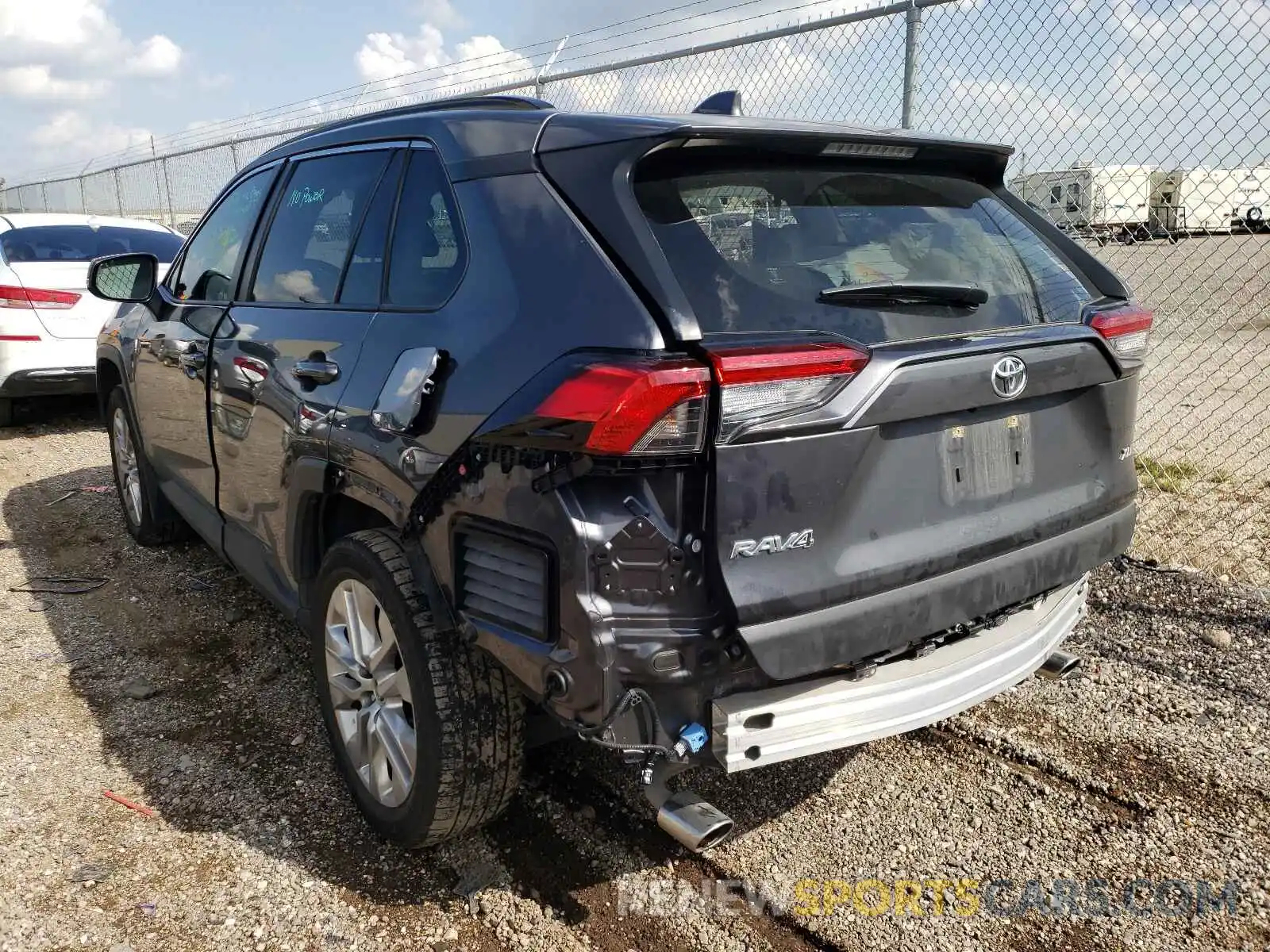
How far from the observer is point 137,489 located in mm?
5336

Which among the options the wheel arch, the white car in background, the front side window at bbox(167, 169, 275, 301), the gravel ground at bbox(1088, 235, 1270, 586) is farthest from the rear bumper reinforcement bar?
the white car in background

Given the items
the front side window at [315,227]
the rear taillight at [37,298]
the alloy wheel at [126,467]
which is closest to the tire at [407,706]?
the front side window at [315,227]

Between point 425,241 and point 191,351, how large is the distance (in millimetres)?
1760

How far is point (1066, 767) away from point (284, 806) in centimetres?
243

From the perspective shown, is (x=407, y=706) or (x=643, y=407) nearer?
(x=643, y=407)

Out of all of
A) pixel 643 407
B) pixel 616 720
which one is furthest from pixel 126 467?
pixel 643 407

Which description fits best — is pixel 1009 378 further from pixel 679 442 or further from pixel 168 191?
pixel 168 191

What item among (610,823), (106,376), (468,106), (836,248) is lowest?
(610,823)

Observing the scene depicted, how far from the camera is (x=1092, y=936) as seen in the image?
94.1 inches

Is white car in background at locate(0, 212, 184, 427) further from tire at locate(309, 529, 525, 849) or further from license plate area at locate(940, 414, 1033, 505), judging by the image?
license plate area at locate(940, 414, 1033, 505)

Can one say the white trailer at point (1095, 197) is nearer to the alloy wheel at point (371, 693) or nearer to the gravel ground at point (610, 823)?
the gravel ground at point (610, 823)

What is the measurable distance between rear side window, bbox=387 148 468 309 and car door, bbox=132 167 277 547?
124 centimetres

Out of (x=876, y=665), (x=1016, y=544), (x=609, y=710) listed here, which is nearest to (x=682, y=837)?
(x=609, y=710)

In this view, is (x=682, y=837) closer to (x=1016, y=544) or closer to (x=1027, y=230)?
(x=1016, y=544)
